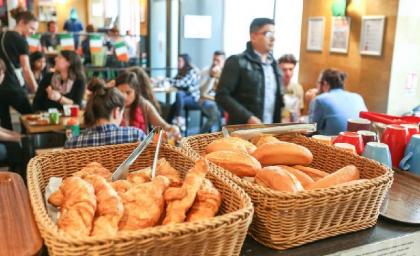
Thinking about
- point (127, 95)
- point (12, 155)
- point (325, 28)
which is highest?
point (325, 28)

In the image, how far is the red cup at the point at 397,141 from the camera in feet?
4.94

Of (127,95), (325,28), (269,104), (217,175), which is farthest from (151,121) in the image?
(217,175)

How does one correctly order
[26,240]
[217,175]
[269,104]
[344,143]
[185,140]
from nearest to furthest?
[26,240] < [217,175] < [185,140] < [344,143] < [269,104]

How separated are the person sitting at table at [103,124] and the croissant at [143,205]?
163cm

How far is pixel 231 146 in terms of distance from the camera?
1168mm

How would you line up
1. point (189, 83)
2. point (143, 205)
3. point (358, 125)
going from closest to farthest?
point (143, 205)
point (358, 125)
point (189, 83)

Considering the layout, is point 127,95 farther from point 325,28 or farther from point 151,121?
point 325,28

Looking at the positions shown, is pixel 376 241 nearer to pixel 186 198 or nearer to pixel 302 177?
pixel 302 177

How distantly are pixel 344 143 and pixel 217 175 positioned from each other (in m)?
0.63

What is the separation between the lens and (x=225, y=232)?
0.75 m

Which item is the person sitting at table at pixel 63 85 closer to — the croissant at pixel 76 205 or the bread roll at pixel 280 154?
the bread roll at pixel 280 154

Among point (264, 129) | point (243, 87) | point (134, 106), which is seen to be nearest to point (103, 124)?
point (134, 106)

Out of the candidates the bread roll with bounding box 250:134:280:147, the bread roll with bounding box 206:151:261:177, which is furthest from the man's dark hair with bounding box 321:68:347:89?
the bread roll with bounding box 206:151:261:177

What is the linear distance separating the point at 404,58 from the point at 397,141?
2.61 m
